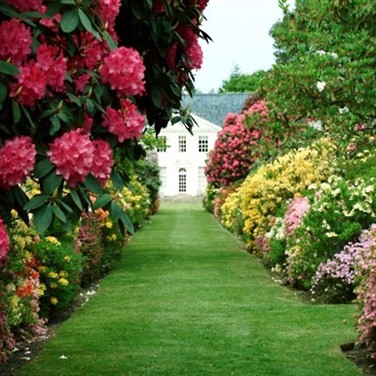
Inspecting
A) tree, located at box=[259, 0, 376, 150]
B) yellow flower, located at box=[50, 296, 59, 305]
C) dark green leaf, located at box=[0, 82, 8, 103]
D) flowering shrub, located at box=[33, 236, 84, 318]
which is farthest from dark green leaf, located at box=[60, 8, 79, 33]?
yellow flower, located at box=[50, 296, 59, 305]

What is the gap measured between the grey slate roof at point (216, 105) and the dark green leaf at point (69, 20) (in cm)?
7099

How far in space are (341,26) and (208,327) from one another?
15.3ft

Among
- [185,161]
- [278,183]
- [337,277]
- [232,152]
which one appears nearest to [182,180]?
[185,161]

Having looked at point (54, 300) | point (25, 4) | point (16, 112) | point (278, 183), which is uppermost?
point (25, 4)

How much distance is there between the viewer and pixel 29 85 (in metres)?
3.88

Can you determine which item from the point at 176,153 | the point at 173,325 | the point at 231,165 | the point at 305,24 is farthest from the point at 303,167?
the point at 176,153

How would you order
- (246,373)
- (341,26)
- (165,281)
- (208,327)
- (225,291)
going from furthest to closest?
(165,281) < (225,291) < (208,327) < (246,373) < (341,26)

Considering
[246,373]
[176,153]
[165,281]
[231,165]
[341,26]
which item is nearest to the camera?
[341,26]

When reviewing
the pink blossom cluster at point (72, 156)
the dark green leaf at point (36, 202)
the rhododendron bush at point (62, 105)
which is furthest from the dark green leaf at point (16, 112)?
the dark green leaf at point (36, 202)

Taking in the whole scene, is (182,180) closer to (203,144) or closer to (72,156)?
(203,144)

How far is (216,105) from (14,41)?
237 feet

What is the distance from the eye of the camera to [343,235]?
12.9 meters

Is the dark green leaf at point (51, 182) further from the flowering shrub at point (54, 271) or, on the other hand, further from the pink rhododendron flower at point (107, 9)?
the flowering shrub at point (54, 271)

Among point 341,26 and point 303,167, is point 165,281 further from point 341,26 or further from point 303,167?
point 341,26
